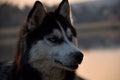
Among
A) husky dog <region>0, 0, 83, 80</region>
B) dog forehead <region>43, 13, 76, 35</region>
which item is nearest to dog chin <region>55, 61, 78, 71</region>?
husky dog <region>0, 0, 83, 80</region>

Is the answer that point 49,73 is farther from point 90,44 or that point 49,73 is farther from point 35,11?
point 90,44

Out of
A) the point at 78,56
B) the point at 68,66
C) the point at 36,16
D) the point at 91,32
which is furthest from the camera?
the point at 91,32

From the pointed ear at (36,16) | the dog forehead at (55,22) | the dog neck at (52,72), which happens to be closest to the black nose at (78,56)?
the dog neck at (52,72)

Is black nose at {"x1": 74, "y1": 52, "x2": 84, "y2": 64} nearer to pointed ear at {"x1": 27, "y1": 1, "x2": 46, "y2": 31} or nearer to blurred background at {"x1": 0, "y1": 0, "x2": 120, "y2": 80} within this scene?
pointed ear at {"x1": 27, "y1": 1, "x2": 46, "y2": 31}

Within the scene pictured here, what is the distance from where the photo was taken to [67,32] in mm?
8391

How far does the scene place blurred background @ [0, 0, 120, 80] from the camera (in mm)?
13800

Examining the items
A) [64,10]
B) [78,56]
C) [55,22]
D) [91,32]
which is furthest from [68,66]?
[91,32]

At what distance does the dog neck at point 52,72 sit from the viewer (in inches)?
326

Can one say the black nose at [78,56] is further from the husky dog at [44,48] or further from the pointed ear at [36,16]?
the pointed ear at [36,16]

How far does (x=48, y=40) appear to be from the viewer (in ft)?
27.2

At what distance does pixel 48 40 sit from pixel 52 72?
16.8 inches

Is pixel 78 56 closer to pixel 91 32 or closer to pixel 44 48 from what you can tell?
pixel 44 48

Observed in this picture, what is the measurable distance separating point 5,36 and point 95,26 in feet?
19.3

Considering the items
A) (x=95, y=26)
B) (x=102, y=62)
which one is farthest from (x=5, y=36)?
(x=102, y=62)
